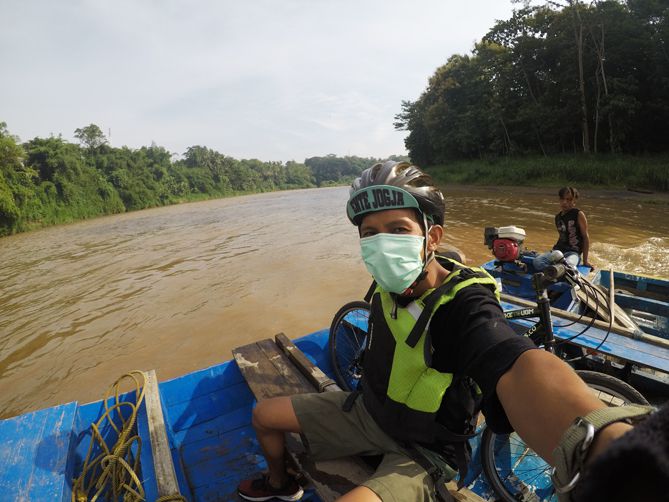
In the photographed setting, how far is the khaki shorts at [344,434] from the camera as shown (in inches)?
64.3

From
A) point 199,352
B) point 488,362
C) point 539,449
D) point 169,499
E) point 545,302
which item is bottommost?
point 199,352

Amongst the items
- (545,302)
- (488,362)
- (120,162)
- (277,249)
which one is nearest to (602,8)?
(277,249)

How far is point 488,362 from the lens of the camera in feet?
4.12

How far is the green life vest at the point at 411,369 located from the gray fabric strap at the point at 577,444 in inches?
29.3

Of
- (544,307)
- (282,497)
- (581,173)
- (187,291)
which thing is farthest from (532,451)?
(581,173)

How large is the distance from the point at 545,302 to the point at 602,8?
29119 millimetres

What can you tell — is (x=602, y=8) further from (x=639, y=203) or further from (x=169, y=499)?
(x=169, y=499)

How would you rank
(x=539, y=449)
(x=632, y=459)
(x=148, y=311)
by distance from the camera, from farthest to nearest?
1. (x=148, y=311)
2. (x=539, y=449)
3. (x=632, y=459)

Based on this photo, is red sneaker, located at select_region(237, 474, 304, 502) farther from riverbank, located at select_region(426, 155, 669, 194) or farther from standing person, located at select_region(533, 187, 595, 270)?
riverbank, located at select_region(426, 155, 669, 194)

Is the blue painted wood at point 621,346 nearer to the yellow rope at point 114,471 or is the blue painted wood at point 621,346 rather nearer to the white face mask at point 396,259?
the white face mask at point 396,259

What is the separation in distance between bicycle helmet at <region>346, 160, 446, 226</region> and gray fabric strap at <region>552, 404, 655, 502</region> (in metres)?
1.13

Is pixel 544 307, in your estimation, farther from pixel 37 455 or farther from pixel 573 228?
pixel 573 228

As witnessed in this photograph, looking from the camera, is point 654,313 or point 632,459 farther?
point 654,313

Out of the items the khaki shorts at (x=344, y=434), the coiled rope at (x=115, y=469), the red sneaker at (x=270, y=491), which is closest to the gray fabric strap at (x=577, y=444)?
the khaki shorts at (x=344, y=434)
